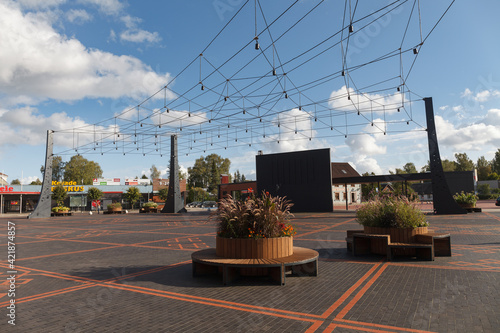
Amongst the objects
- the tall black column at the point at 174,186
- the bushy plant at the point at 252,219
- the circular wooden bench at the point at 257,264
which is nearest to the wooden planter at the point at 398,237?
the circular wooden bench at the point at 257,264

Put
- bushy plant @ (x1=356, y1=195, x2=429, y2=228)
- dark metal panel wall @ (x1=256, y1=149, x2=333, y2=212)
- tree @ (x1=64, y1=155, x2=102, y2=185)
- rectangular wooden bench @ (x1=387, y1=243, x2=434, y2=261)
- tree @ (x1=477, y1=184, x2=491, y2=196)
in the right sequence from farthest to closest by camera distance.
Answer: tree @ (x1=64, y1=155, x2=102, y2=185)
tree @ (x1=477, y1=184, x2=491, y2=196)
dark metal panel wall @ (x1=256, y1=149, x2=333, y2=212)
bushy plant @ (x1=356, y1=195, x2=429, y2=228)
rectangular wooden bench @ (x1=387, y1=243, x2=434, y2=261)

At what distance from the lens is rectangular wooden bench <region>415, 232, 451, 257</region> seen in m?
8.98

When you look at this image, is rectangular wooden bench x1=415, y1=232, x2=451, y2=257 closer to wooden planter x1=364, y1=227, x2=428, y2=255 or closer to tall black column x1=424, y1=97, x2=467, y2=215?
wooden planter x1=364, y1=227, x2=428, y2=255

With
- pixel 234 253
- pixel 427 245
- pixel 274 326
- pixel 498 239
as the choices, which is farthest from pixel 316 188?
pixel 274 326

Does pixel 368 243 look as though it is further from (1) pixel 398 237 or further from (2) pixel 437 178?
(2) pixel 437 178

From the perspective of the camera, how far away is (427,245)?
28.2 ft

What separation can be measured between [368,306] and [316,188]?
3335cm

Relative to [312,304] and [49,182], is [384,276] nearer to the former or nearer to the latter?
[312,304]

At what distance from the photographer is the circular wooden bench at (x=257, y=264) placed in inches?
256

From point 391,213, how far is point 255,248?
4919 mm

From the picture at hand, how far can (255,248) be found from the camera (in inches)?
277

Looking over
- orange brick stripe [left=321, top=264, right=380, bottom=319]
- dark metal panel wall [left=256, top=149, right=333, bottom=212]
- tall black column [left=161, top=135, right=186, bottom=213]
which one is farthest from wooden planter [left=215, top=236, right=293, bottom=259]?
tall black column [left=161, top=135, right=186, bottom=213]

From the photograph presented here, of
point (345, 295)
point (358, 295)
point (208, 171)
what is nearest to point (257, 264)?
point (345, 295)

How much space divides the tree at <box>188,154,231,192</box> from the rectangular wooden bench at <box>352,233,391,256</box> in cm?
7818
